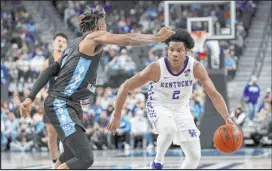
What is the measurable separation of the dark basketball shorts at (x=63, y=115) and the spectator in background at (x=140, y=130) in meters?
11.3

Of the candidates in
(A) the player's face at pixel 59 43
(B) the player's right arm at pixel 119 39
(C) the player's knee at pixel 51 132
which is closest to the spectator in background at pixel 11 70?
(A) the player's face at pixel 59 43

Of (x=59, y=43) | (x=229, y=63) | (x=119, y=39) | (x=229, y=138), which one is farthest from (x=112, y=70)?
(x=119, y=39)

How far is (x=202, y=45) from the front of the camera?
61.1 ft

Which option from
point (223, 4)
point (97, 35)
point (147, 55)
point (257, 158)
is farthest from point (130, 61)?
point (97, 35)

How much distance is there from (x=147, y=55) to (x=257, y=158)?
9.52 metres

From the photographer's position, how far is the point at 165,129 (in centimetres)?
880

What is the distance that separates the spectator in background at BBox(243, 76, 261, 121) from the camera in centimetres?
2092

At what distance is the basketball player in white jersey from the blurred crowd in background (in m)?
8.28

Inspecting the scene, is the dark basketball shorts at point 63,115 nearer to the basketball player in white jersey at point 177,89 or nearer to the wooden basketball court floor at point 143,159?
the basketball player in white jersey at point 177,89

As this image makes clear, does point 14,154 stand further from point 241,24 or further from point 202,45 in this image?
point 241,24

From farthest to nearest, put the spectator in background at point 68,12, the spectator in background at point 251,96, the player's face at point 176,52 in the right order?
the spectator in background at point 68,12 < the spectator in background at point 251,96 < the player's face at point 176,52

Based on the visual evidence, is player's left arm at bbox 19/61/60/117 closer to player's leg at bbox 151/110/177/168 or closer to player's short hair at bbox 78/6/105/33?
player's short hair at bbox 78/6/105/33

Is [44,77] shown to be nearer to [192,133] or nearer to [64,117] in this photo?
[64,117]

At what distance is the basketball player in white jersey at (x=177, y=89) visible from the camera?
8.77m
